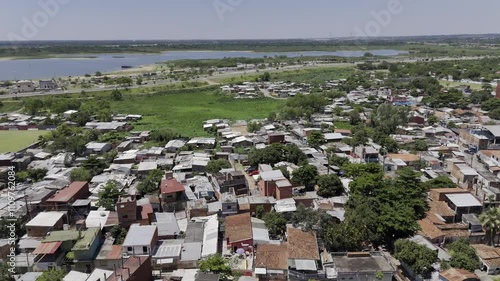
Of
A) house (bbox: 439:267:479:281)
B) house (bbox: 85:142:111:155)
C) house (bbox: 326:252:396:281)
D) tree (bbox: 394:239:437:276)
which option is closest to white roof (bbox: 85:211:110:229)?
house (bbox: 326:252:396:281)

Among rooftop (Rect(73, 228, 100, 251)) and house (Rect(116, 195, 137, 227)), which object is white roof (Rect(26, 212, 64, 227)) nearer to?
rooftop (Rect(73, 228, 100, 251))

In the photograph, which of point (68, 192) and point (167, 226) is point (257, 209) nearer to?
point (167, 226)

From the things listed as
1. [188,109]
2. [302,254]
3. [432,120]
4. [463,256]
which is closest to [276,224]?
[302,254]

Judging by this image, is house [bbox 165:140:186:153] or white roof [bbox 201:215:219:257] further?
house [bbox 165:140:186:153]

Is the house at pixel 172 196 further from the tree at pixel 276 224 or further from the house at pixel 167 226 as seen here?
the tree at pixel 276 224

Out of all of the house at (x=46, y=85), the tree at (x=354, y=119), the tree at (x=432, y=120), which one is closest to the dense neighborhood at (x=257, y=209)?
the tree at (x=432, y=120)

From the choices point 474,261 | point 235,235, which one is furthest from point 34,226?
point 474,261
